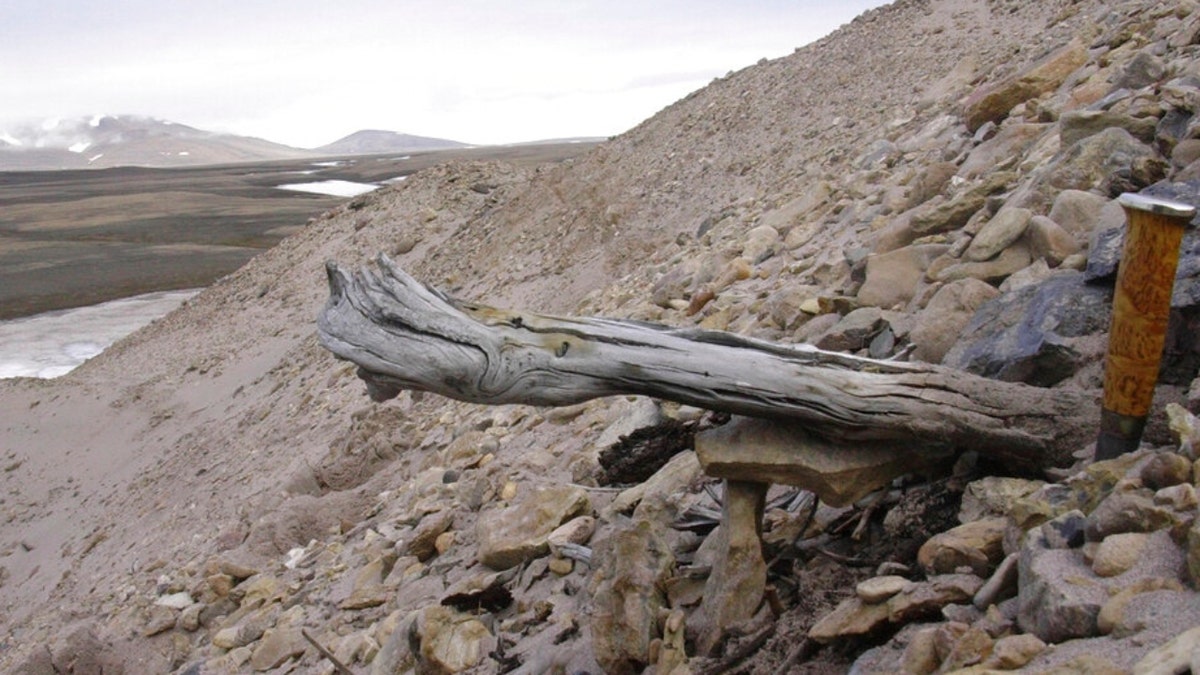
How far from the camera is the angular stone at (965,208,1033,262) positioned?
496 centimetres

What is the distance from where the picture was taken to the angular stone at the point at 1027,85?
25.4ft

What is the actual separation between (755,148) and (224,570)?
876 cm

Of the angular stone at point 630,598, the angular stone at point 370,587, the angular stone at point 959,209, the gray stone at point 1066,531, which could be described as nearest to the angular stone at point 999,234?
the angular stone at point 959,209

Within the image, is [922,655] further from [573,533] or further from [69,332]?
[69,332]

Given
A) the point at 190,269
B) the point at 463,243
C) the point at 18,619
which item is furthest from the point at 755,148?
the point at 190,269

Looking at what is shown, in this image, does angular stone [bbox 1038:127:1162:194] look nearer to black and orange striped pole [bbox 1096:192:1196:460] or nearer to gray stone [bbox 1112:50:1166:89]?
gray stone [bbox 1112:50:1166:89]

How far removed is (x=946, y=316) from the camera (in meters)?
4.65

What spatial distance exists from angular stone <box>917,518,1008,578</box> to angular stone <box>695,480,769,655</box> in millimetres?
600

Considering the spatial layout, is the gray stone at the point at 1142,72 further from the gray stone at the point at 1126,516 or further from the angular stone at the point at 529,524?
the gray stone at the point at 1126,516

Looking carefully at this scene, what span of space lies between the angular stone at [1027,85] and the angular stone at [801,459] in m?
5.14

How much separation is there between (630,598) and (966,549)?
4.07 feet

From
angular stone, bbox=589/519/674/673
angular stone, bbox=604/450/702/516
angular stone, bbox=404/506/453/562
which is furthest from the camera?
angular stone, bbox=404/506/453/562

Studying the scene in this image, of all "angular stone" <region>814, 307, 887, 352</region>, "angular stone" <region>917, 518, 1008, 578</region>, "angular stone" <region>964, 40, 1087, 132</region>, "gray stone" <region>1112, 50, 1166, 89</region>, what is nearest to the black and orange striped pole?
"angular stone" <region>917, 518, 1008, 578</region>

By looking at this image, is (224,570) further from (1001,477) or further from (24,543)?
(24,543)
